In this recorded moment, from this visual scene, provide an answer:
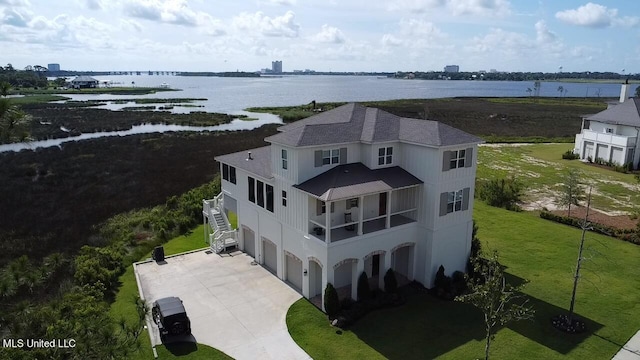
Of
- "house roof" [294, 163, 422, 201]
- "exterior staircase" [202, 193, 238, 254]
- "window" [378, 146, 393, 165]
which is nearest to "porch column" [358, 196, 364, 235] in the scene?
"house roof" [294, 163, 422, 201]

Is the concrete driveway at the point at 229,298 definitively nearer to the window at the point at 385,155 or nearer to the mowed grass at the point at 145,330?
the mowed grass at the point at 145,330

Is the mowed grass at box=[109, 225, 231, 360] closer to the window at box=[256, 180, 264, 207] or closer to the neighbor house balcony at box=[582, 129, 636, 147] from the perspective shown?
the window at box=[256, 180, 264, 207]

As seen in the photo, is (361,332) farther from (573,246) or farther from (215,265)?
(573,246)

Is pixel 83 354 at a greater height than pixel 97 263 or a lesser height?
greater

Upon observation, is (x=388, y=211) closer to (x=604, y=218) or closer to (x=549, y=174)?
(x=604, y=218)

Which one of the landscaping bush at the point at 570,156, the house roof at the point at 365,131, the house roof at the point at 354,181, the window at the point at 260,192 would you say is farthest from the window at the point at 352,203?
the landscaping bush at the point at 570,156

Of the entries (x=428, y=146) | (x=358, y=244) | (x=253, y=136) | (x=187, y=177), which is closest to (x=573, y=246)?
(x=428, y=146)

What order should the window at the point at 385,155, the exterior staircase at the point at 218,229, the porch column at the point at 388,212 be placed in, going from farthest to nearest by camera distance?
1. the exterior staircase at the point at 218,229
2. the window at the point at 385,155
3. the porch column at the point at 388,212
